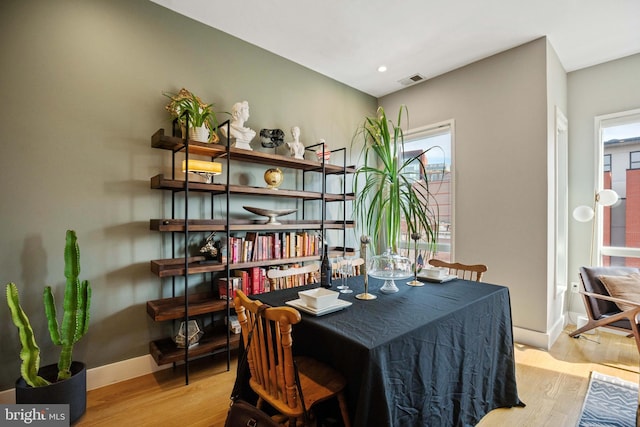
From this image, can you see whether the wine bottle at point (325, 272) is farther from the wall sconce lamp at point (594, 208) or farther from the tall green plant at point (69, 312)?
the wall sconce lamp at point (594, 208)

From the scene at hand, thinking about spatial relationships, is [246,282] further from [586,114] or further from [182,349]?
[586,114]

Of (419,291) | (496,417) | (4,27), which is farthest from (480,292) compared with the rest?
(4,27)

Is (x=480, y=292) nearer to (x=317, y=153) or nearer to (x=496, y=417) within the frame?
(x=496, y=417)

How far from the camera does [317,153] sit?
3438mm

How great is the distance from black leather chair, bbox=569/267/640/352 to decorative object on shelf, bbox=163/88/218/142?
3.59m

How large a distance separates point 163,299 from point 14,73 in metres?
1.80

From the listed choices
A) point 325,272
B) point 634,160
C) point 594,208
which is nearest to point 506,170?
point 594,208

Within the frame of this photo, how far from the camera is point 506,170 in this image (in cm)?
317

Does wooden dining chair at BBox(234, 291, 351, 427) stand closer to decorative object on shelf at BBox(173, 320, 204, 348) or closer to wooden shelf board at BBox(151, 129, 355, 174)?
decorative object on shelf at BBox(173, 320, 204, 348)

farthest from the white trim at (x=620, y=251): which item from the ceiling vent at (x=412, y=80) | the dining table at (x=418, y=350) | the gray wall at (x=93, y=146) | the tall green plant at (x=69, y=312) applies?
the tall green plant at (x=69, y=312)

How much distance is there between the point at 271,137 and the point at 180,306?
1.71 m

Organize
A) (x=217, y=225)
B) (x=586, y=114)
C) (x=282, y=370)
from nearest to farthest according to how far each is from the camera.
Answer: (x=282, y=370) < (x=217, y=225) < (x=586, y=114)

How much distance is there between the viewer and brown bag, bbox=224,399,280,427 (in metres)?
1.10

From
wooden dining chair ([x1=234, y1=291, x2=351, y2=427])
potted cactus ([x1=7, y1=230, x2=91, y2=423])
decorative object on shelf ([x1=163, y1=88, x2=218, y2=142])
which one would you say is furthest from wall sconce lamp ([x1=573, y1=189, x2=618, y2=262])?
potted cactus ([x1=7, y1=230, x2=91, y2=423])
